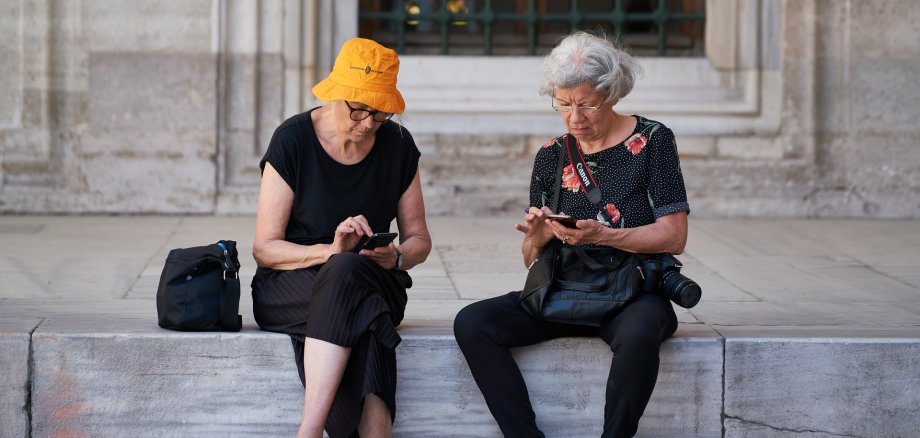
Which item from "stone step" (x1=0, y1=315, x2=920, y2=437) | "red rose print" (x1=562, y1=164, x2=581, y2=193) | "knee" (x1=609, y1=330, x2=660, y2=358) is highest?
"red rose print" (x1=562, y1=164, x2=581, y2=193)

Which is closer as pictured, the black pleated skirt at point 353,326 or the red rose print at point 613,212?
the black pleated skirt at point 353,326

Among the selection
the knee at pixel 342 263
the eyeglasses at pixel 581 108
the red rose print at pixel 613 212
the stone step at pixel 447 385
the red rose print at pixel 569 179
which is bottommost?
the stone step at pixel 447 385

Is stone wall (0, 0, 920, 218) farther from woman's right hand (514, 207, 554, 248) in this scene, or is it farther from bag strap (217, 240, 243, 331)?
woman's right hand (514, 207, 554, 248)

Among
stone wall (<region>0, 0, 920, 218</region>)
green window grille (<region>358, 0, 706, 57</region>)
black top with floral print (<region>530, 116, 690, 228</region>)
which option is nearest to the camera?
black top with floral print (<region>530, 116, 690, 228</region>)

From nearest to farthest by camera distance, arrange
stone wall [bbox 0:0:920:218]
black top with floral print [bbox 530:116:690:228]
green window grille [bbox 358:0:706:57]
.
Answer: black top with floral print [bbox 530:116:690:228]
stone wall [bbox 0:0:920:218]
green window grille [bbox 358:0:706:57]

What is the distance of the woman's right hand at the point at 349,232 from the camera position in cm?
400

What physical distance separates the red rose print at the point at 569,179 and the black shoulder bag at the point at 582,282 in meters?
0.04

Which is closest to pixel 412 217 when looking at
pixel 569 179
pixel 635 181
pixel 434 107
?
pixel 569 179

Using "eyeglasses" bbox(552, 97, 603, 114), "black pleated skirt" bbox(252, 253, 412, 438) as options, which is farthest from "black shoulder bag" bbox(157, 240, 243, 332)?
"eyeglasses" bbox(552, 97, 603, 114)

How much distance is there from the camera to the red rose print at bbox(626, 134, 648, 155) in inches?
162

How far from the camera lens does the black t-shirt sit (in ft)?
3.12

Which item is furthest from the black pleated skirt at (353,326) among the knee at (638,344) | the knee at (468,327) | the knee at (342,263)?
the knee at (638,344)

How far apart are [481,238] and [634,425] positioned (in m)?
3.10

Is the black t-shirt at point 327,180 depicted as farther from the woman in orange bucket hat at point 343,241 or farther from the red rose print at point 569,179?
the red rose print at point 569,179
